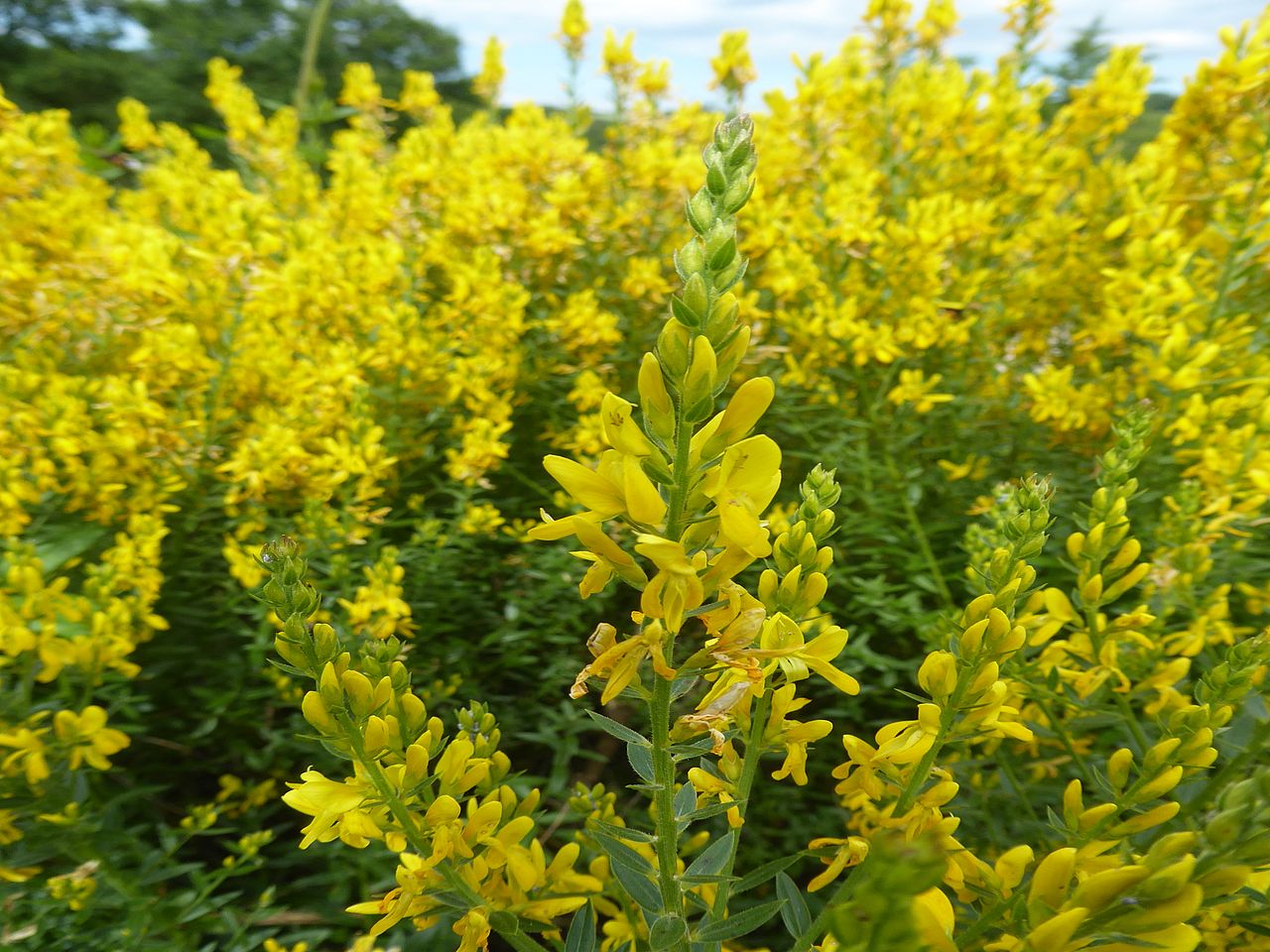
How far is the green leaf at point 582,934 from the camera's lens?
95 cm

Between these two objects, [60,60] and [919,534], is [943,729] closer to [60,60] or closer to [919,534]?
[919,534]

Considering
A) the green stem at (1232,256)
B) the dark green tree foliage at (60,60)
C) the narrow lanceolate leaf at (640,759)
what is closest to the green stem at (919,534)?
the green stem at (1232,256)

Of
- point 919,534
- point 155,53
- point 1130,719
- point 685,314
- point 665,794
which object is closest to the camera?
point 685,314

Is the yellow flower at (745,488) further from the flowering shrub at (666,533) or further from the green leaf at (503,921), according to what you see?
the green leaf at (503,921)

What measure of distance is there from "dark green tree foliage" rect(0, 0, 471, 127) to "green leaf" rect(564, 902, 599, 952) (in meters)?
15.1

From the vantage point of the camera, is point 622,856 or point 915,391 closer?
point 622,856

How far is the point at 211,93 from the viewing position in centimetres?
489

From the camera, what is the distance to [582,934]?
0.96 m

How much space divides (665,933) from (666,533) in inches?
19.3

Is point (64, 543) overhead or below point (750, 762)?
below

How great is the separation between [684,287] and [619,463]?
0.63 feet

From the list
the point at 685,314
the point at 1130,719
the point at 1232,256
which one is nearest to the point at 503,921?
the point at 685,314

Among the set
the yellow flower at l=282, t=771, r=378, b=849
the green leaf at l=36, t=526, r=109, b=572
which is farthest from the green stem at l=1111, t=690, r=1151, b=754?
the green leaf at l=36, t=526, r=109, b=572

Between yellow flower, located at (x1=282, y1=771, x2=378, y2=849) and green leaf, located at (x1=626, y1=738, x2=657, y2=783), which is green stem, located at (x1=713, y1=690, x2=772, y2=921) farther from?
yellow flower, located at (x1=282, y1=771, x2=378, y2=849)
